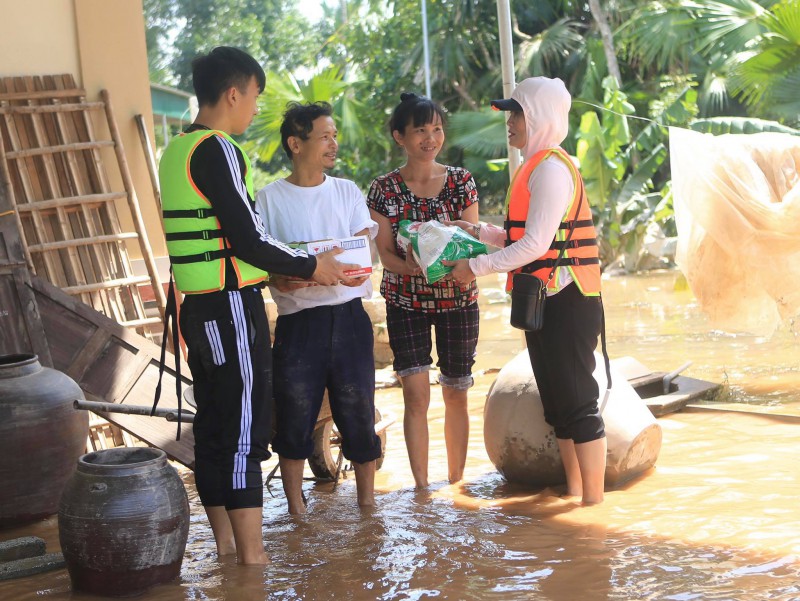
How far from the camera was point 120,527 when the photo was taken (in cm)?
350

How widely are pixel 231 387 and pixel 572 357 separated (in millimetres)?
1575

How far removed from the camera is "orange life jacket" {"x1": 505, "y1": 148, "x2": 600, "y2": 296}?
4.30 meters

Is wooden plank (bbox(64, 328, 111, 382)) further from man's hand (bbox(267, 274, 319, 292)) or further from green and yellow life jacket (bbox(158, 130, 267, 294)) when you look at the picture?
green and yellow life jacket (bbox(158, 130, 267, 294))

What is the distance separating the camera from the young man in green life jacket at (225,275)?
12.0 ft

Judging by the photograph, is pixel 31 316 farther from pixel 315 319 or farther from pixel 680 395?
pixel 680 395

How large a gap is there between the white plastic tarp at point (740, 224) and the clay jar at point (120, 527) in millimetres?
4268

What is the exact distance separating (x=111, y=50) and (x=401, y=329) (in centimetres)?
415

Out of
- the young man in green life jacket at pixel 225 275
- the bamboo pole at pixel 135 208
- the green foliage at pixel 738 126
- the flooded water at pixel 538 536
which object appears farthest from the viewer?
the green foliage at pixel 738 126

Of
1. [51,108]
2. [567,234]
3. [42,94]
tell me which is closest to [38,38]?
[42,94]

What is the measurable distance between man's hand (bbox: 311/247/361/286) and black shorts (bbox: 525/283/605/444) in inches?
39.3

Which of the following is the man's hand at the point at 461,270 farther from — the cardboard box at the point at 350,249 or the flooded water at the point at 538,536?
the flooded water at the point at 538,536

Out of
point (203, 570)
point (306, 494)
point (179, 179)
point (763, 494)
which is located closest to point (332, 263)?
point (179, 179)

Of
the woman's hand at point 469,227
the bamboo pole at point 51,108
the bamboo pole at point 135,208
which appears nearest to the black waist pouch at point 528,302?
the woman's hand at point 469,227

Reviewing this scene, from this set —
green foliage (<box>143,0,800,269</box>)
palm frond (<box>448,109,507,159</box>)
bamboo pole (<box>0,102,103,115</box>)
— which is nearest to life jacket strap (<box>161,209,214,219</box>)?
bamboo pole (<box>0,102,103,115</box>)
